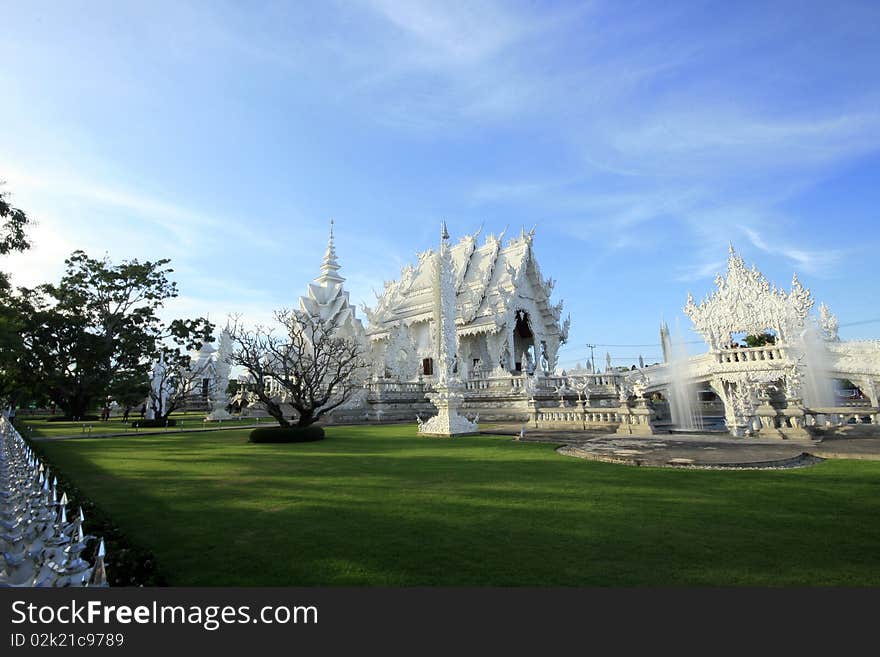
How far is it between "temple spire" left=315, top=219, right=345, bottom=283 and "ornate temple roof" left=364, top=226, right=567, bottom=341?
377cm

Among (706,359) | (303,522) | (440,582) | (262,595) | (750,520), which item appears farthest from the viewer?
(706,359)

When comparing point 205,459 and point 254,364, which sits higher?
point 254,364

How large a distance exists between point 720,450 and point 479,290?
22.6 meters

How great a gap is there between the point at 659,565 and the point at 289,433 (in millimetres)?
12843

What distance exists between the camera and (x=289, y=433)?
1425 cm

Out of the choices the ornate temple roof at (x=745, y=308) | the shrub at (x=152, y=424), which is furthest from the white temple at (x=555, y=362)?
the shrub at (x=152, y=424)

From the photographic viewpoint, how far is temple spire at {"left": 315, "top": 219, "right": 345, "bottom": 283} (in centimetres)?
3418

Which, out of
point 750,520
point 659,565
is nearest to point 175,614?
point 659,565

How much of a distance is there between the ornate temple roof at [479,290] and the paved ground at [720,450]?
18.2m

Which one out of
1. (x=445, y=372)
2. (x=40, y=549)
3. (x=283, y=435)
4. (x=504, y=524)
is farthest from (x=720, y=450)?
(x=283, y=435)

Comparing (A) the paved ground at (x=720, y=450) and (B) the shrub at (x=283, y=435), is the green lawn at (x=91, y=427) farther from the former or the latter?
(A) the paved ground at (x=720, y=450)

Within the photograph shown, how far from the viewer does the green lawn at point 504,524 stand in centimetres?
314

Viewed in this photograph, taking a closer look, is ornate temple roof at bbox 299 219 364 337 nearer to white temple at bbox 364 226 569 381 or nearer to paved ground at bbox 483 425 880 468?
white temple at bbox 364 226 569 381

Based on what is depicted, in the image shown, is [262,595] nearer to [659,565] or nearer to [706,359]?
[659,565]
